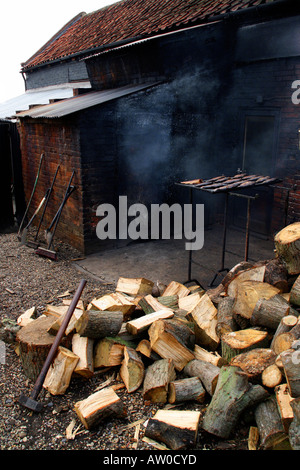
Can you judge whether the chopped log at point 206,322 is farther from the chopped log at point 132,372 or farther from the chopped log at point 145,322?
the chopped log at point 132,372

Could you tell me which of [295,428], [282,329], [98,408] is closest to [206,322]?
[282,329]

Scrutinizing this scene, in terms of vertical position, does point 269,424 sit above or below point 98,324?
below

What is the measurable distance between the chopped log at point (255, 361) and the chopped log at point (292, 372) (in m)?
0.34

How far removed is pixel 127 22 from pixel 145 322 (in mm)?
9829

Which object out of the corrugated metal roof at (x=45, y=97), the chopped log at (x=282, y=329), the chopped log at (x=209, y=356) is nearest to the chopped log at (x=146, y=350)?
the chopped log at (x=209, y=356)

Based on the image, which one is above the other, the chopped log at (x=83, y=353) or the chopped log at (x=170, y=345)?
the chopped log at (x=170, y=345)

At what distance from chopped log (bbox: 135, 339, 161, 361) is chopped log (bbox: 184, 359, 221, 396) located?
317mm

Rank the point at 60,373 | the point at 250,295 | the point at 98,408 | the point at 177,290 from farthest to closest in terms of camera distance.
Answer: the point at 177,290
the point at 250,295
the point at 60,373
the point at 98,408

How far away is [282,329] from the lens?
345 cm

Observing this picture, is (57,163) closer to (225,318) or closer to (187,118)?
(187,118)

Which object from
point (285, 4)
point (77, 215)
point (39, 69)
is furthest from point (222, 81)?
point (39, 69)

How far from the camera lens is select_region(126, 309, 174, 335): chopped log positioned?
12.6 feet

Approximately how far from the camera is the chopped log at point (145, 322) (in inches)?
152
